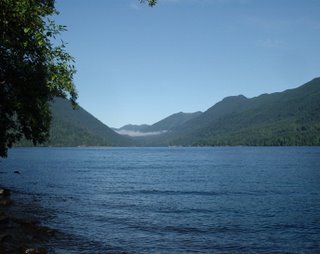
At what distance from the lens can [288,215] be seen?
3656 centimetres

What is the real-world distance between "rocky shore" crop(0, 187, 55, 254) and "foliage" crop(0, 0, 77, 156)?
23.5ft

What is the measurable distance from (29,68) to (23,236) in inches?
410

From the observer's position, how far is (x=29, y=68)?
80.0 ft

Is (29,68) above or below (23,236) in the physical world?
above

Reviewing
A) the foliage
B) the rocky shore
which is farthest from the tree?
the rocky shore

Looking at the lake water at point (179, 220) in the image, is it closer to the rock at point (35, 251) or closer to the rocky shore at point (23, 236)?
the rocky shore at point (23, 236)

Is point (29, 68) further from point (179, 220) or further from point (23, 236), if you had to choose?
point (179, 220)

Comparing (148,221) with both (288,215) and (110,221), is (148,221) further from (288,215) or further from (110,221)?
(288,215)

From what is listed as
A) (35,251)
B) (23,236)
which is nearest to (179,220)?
(23,236)

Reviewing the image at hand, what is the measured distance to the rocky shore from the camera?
800 inches

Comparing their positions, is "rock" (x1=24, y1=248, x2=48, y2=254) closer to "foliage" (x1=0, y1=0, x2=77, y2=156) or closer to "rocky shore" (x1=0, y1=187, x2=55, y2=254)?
"rocky shore" (x1=0, y1=187, x2=55, y2=254)

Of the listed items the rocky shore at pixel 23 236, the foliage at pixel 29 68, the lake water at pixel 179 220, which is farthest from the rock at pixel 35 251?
the foliage at pixel 29 68

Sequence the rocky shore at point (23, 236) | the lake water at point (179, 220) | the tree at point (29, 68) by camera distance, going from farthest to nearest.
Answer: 1. the lake water at point (179, 220)
2. the rocky shore at point (23, 236)
3. the tree at point (29, 68)

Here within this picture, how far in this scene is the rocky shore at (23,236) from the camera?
2032 centimetres
